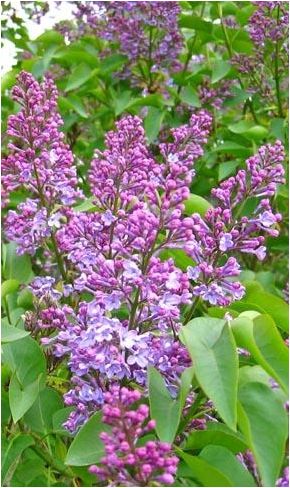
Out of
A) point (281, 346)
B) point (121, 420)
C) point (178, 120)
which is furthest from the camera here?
point (178, 120)

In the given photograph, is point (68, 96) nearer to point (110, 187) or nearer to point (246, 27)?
point (246, 27)

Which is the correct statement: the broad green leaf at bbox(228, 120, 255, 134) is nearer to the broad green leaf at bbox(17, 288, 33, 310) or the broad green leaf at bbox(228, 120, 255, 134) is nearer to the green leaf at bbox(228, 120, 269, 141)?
the green leaf at bbox(228, 120, 269, 141)

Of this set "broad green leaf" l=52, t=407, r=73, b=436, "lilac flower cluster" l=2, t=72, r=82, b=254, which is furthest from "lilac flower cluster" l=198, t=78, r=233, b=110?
"broad green leaf" l=52, t=407, r=73, b=436

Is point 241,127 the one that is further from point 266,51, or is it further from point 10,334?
point 10,334

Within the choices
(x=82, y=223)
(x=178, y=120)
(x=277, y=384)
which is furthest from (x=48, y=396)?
(x=178, y=120)

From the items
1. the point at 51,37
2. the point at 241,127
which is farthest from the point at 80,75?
the point at 241,127
